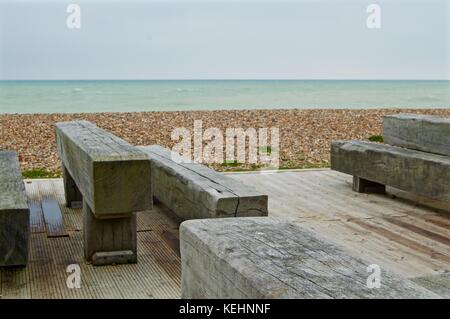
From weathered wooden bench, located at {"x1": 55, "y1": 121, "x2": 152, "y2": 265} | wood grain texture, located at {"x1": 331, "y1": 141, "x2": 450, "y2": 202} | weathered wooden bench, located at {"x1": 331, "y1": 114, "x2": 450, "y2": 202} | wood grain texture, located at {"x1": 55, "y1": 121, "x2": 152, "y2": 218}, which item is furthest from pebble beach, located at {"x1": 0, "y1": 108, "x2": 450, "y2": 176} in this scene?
wood grain texture, located at {"x1": 55, "y1": 121, "x2": 152, "y2": 218}

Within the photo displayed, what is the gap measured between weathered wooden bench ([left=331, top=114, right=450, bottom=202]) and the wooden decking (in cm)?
21

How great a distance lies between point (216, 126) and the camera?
1545 centimetres

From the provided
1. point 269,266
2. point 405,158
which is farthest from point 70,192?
point 269,266

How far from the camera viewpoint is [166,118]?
1788 centimetres

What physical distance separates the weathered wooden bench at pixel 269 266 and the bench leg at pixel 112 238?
A: 5.66ft

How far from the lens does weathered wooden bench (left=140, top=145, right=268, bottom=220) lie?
4375 mm

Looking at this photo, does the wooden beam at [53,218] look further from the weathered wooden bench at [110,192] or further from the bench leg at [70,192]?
the weathered wooden bench at [110,192]

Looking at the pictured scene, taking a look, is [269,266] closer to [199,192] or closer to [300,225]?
[199,192]

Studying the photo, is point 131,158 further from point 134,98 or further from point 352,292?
point 134,98

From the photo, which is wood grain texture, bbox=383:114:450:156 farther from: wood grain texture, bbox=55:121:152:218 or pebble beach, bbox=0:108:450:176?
wood grain texture, bbox=55:121:152:218

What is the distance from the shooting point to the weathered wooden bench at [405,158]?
5770 mm

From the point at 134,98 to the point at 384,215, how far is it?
37793mm

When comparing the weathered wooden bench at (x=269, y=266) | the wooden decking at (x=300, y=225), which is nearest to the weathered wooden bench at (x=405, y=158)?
the wooden decking at (x=300, y=225)
